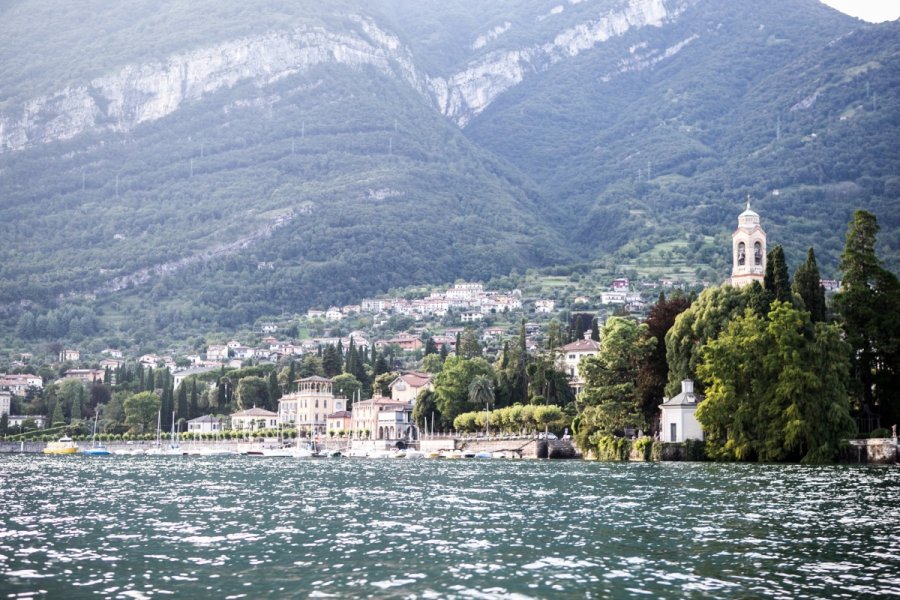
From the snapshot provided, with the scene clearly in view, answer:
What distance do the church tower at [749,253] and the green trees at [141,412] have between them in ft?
373

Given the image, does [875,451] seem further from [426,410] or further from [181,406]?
[181,406]

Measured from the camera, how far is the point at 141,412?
18800 centimetres

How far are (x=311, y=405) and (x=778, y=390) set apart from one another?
118 metres

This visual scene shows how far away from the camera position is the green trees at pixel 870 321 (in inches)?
3127

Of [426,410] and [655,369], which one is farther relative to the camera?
[426,410]

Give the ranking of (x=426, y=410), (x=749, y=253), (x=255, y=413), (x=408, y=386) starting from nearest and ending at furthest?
(x=749, y=253) → (x=426, y=410) → (x=408, y=386) → (x=255, y=413)

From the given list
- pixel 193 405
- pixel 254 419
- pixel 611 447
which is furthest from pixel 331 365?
pixel 611 447

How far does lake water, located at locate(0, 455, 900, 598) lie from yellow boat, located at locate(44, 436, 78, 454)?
386ft

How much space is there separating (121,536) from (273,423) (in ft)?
501

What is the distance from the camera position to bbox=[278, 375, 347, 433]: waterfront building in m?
182

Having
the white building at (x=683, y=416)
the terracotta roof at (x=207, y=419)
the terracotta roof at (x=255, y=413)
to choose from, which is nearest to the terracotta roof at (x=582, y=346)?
the terracotta roof at (x=255, y=413)

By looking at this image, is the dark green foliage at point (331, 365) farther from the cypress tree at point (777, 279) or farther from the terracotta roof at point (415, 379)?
the cypress tree at point (777, 279)

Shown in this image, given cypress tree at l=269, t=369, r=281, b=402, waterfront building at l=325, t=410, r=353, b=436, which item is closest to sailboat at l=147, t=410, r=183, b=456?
waterfront building at l=325, t=410, r=353, b=436

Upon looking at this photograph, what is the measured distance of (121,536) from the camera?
35.7 m
